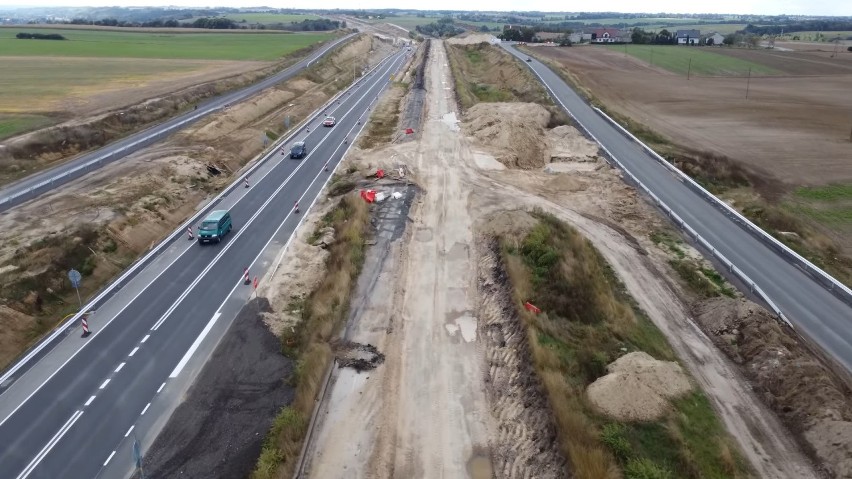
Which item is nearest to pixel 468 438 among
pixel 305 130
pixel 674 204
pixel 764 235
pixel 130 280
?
pixel 130 280

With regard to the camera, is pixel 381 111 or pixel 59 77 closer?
pixel 381 111

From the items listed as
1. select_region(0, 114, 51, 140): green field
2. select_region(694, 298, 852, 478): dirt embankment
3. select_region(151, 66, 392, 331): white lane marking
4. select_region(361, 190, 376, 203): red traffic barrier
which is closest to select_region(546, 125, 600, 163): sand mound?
select_region(361, 190, 376, 203): red traffic barrier

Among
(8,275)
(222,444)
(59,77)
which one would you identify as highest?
(59,77)

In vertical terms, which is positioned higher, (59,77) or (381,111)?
(59,77)

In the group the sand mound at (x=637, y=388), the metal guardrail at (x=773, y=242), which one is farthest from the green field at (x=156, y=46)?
the sand mound at (x=637, y=388)

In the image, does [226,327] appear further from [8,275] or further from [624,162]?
[624,162]

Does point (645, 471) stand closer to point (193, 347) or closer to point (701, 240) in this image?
point (193, 347)
